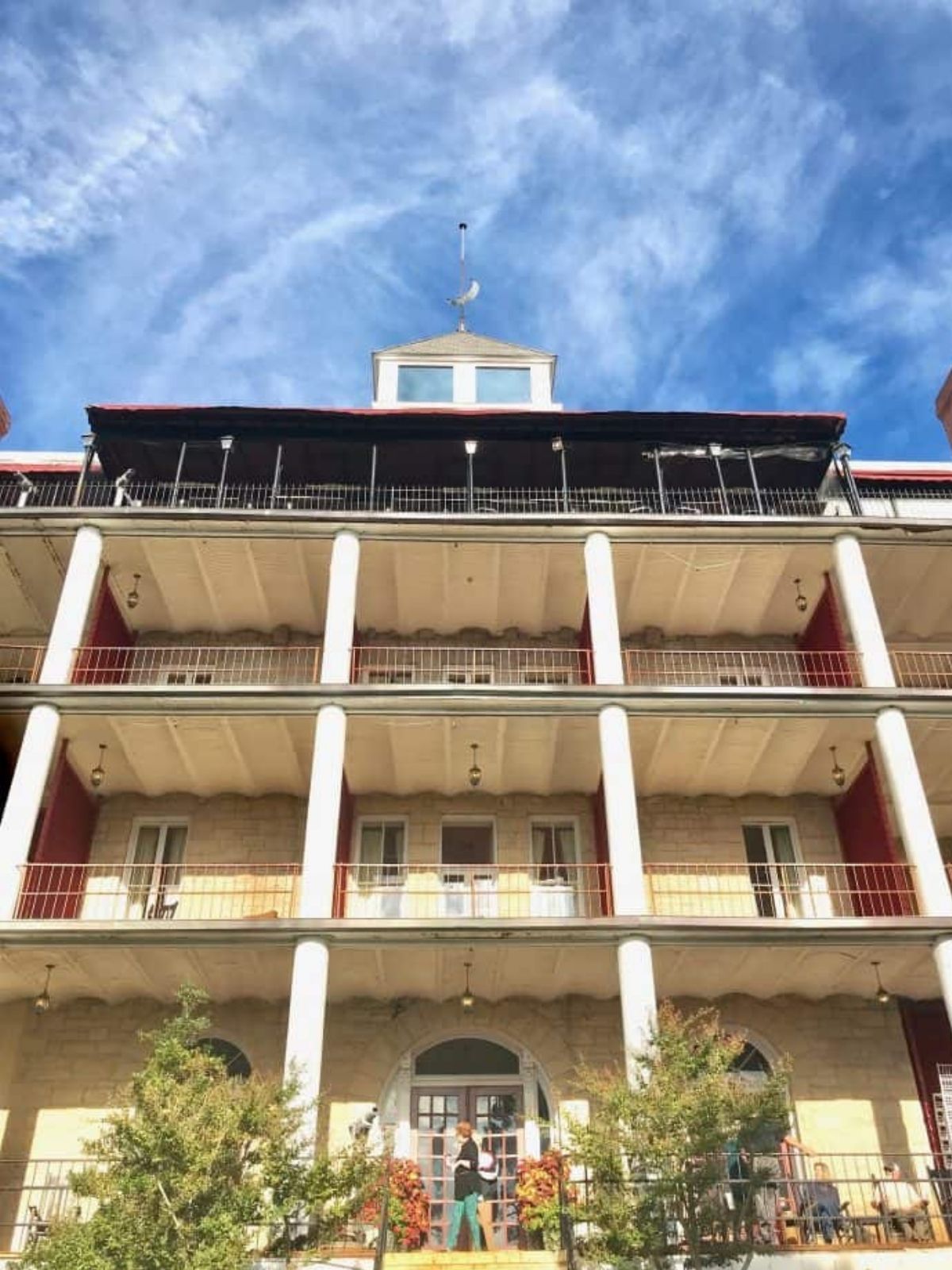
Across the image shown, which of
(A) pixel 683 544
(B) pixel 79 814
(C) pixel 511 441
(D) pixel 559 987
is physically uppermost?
(C) pixel 511 441

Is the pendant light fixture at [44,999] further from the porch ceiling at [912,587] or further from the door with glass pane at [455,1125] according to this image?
the porch ceiling at [912,587]

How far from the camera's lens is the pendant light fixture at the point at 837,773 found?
64.2ft

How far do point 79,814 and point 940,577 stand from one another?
16406mm

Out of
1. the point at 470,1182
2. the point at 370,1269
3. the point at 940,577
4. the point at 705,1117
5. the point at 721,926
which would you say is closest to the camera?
the point at 705,1117

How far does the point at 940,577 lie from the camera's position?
69.2 ft

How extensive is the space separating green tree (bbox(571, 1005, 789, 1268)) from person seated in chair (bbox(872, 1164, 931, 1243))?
263cm

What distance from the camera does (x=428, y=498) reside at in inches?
863

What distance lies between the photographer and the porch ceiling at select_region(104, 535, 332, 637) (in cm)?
2005

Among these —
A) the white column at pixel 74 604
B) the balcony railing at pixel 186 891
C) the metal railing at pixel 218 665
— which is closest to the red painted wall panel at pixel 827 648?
the metal railing at pixel 218 665

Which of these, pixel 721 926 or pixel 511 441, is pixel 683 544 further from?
pixel 721 926

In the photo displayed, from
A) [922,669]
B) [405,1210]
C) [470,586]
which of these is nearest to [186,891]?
[405,1210]

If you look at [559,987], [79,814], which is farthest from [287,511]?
[559,987]

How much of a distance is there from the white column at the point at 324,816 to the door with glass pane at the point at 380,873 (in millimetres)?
1628

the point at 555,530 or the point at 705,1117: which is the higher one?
the point at 555,530
